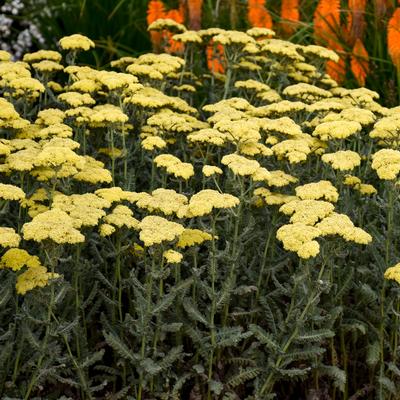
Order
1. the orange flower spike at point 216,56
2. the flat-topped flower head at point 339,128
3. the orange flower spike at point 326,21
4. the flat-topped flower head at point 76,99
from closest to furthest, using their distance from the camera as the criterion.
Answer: the flat-topped flower head at point 339,128, the flat-topped flower head at point 76,99, the orange flower spike at point 216,56, the orange flower spike at point 326,21

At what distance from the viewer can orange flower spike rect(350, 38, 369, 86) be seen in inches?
220

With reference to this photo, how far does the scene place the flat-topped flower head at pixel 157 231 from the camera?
306 centimetres

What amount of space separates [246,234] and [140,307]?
0.65 metres

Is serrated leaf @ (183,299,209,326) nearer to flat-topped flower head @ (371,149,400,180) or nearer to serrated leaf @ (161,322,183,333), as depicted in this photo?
serrated leaf @ (161,322,183,333)

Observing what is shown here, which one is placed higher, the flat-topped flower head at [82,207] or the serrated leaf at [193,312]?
the flat-topped flower head at [82,207]

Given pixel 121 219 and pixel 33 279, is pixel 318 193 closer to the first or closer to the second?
A: pixel 121 219

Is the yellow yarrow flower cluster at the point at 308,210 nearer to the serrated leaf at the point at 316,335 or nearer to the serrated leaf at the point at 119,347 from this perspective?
the serrated leaf at the point at 316,335

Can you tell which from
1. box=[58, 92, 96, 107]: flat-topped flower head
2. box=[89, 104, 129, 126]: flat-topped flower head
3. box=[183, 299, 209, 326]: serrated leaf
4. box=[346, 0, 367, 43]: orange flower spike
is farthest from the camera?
box=[346, 0, 367, 43]: orange flower spike

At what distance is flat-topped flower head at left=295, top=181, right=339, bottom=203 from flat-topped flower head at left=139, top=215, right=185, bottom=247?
0.66 m

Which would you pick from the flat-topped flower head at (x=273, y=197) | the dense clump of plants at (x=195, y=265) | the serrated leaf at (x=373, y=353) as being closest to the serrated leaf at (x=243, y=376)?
the dense clump of plants at (x=195, y=265)

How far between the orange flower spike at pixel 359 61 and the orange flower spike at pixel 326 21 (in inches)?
10.8

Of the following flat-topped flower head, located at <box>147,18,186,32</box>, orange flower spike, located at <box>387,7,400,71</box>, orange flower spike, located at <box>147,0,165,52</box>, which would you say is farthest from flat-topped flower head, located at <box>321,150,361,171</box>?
orange flower spike, located at <box>147,0,165,52</box>

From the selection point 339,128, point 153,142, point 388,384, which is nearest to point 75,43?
point 153,142

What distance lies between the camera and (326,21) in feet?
19.0
